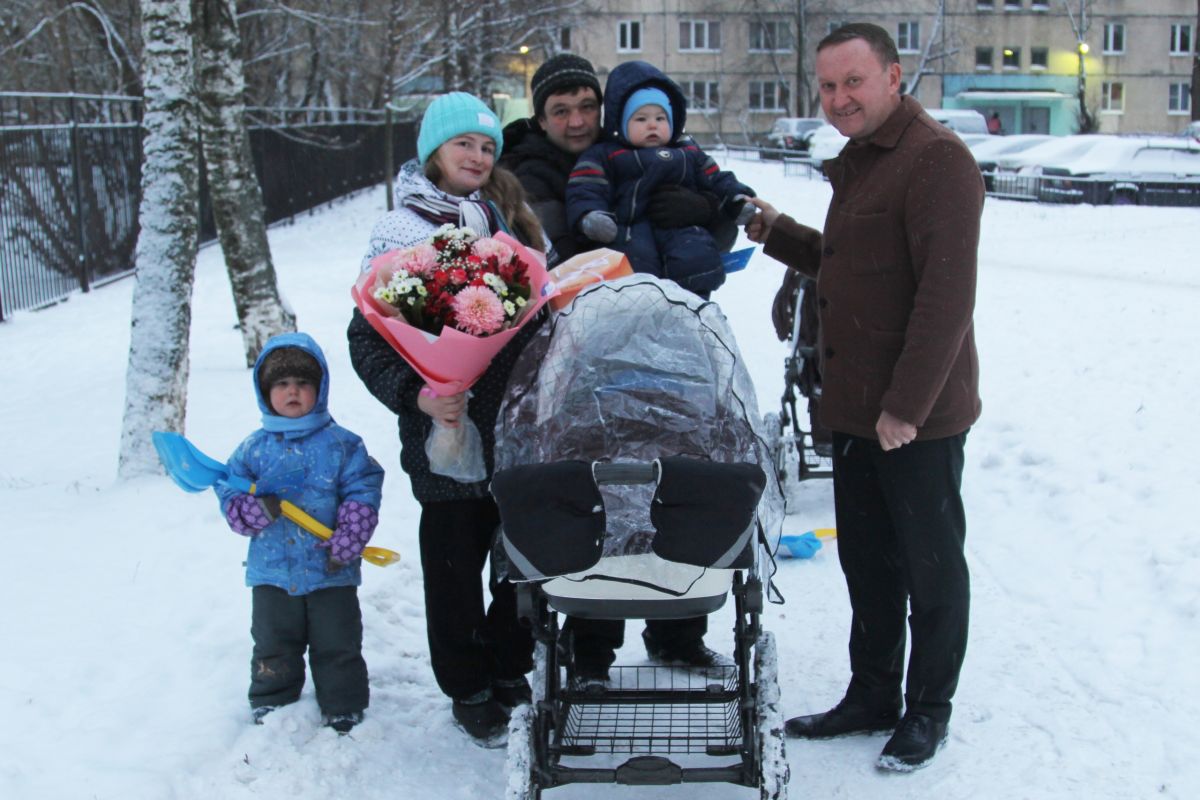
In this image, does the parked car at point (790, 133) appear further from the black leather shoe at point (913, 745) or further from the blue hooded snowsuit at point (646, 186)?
the black leather shoe at point (913, 745)

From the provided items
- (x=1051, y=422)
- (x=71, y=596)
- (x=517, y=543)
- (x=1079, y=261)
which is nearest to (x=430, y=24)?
(x=1079, y=261)

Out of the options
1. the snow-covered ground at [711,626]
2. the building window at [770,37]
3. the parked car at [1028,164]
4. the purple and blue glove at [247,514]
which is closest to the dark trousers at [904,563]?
the snow-covered ground at [711,626]

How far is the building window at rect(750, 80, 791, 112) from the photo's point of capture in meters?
64.4

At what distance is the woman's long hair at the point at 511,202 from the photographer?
3998 mm

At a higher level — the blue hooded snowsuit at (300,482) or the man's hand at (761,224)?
the man's hand at (761,224)

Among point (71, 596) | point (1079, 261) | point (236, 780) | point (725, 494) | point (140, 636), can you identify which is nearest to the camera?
point (725, 494)

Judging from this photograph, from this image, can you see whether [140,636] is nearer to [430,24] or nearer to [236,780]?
[236,780]

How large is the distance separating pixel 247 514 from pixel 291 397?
1.40 feet

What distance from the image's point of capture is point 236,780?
12.0ft

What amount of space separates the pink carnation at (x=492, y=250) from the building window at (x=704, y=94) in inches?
2425


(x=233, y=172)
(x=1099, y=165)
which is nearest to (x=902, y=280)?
(x=233, y=172)

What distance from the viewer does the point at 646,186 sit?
A: 4.29 meters

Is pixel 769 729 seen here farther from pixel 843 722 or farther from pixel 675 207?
pixel 675 207

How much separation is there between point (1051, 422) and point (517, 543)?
19.8 feet
